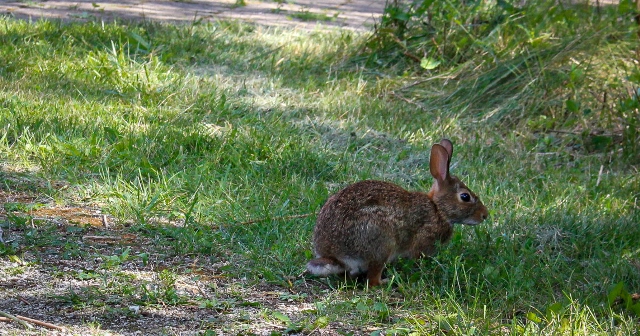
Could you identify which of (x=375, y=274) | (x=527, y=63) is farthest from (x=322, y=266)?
(x=527, y=63)

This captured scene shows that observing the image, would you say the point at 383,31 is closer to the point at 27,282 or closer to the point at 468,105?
the point at 468,105

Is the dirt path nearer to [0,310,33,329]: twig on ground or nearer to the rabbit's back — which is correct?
the rabbit's back

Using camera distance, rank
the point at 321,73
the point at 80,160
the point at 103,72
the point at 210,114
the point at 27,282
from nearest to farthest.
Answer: the point at 27,282, the point at 80,160, the point at 210,114, the point at 103,72, the point at 321,73

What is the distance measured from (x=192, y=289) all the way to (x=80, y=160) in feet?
5.75

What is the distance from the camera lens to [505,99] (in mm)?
7273

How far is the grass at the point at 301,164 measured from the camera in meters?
3.92

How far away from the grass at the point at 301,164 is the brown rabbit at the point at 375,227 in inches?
3.9

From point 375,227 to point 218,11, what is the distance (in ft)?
21.5

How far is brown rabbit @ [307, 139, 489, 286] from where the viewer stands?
406 cm

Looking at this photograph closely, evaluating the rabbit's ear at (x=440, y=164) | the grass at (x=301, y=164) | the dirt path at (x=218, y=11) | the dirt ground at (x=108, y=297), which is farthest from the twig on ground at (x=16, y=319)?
the dirt path at (x=218, y=11)

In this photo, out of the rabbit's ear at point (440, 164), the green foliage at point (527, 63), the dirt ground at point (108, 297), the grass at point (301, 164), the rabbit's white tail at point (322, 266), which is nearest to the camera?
the dirt ground at point (108, 297)

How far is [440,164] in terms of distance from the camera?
4559mm

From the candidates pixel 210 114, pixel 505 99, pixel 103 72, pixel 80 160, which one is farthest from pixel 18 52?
pixel 505 99

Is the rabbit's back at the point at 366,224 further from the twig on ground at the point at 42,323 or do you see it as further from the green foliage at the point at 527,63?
the green foliage at the point at 527,63
